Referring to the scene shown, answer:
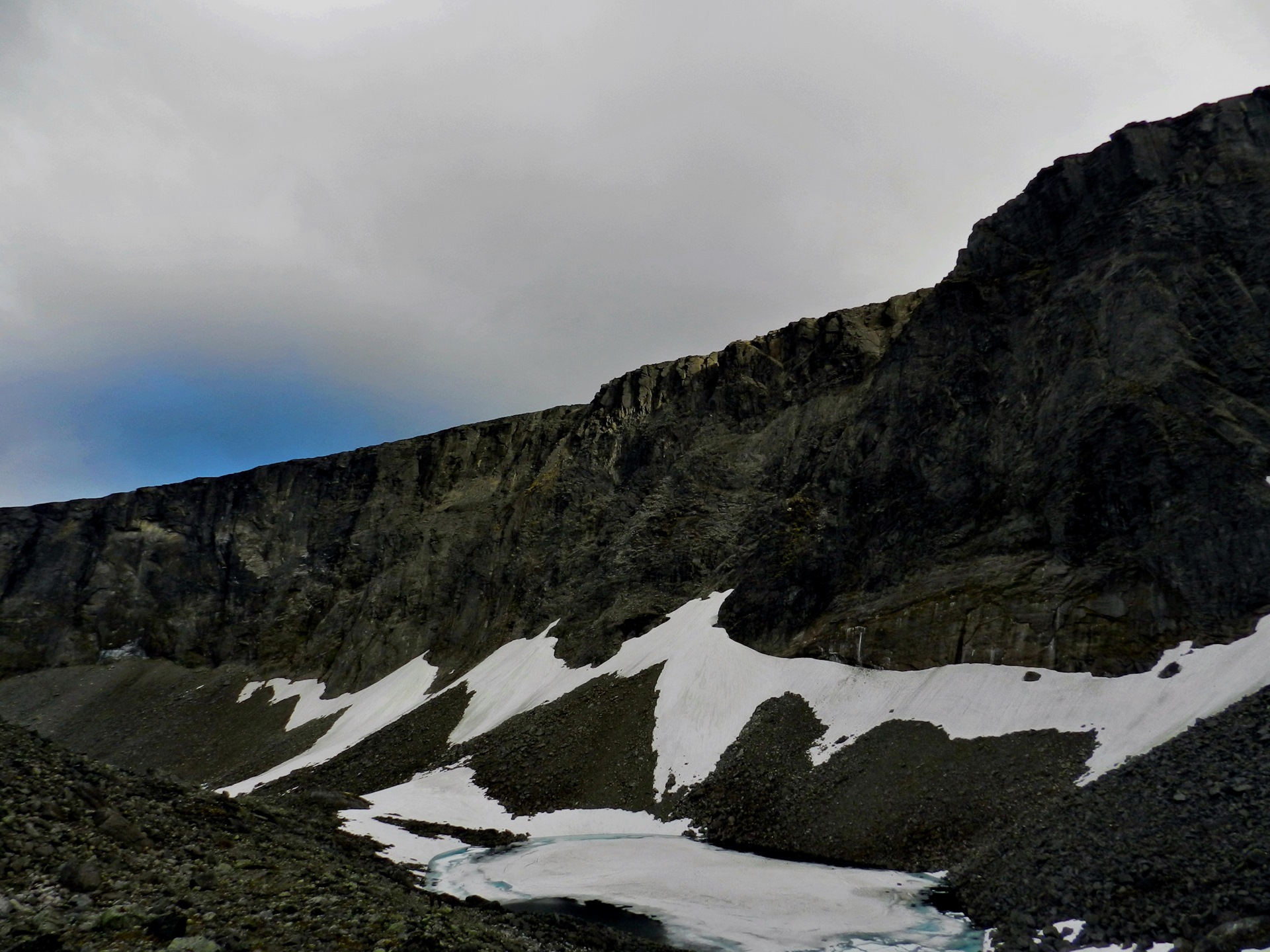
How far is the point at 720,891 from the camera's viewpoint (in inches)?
864

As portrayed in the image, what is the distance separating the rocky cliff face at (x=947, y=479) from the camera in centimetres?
3009

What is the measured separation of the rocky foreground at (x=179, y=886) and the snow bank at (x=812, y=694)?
16915mm

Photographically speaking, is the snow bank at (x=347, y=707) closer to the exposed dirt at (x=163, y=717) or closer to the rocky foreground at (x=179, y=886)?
the exposed dirt at (x=163, y=717)

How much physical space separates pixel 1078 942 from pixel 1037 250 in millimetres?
35314

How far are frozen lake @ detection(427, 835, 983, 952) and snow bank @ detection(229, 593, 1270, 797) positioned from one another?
6480 millimetres

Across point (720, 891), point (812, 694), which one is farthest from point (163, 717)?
point (720, 891)

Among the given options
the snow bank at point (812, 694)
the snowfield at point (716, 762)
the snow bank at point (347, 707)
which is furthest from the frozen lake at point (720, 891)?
the snow bank at point (347, 707)

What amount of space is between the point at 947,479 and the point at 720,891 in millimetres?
24220

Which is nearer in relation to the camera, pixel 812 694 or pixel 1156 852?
pixel 1156 852

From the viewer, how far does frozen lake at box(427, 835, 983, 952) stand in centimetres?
1809

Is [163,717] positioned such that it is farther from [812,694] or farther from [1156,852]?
[1156,852]

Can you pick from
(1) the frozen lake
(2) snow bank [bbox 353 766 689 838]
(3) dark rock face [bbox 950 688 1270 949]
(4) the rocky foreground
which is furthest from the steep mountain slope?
(4) the rocky foreground

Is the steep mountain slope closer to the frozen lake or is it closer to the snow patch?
the snow patch

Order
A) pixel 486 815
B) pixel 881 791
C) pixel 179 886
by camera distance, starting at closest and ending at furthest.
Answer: pixel 179 886 → pixel 881 791 → pixel 486 815
